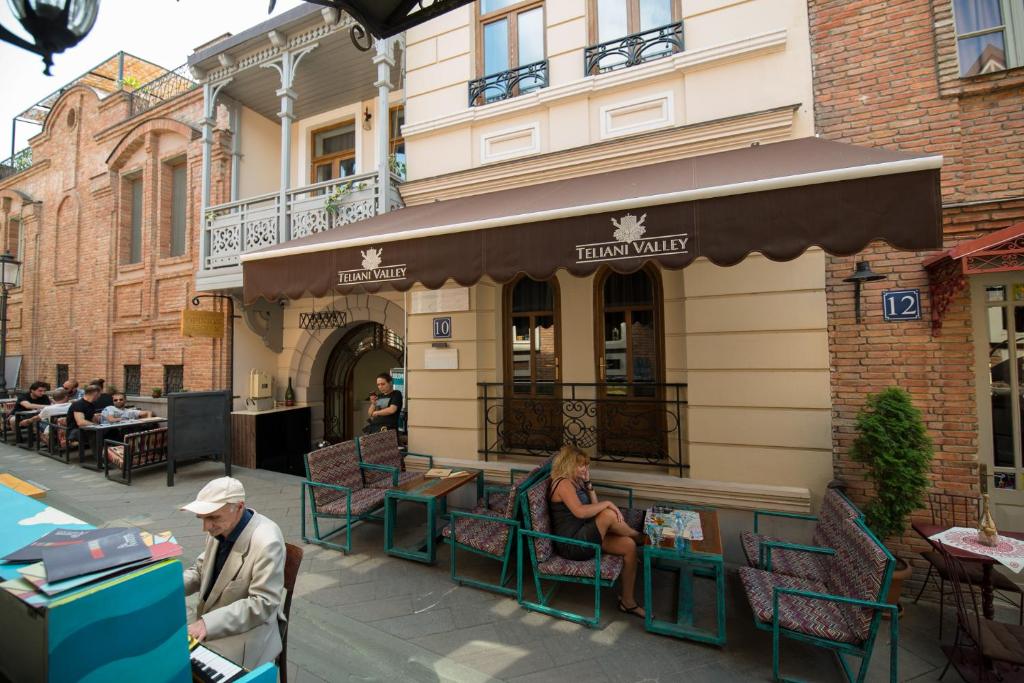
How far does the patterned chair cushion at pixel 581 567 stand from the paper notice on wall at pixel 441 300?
354 centimetres

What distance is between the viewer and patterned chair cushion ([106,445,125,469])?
304 inches

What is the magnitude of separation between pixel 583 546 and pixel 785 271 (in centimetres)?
350

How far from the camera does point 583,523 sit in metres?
4.01

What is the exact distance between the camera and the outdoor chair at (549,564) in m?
3.71

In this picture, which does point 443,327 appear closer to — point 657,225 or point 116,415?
point 657,225

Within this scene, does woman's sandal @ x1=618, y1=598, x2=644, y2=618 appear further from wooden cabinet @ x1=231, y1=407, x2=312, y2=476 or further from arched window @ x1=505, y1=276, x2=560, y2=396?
wooden cabinet @ x1=231, y1=407, x2=312, y2=476

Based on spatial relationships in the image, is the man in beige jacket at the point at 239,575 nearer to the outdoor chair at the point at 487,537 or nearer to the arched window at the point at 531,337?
the outdoor chair at the point at 487,537

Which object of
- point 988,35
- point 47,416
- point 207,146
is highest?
point 207,146

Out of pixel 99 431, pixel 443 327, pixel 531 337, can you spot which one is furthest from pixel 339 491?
pixel 99 431

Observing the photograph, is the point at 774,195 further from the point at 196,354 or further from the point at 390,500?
the point at 196,354

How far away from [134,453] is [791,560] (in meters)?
9.53

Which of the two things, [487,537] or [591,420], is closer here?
[487,537]

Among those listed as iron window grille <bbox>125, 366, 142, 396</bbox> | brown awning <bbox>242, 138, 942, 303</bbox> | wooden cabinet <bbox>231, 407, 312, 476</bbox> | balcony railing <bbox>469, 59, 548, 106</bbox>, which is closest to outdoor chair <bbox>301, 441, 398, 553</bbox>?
brown awning <bbox>242, 138, 942, 303</bbox>

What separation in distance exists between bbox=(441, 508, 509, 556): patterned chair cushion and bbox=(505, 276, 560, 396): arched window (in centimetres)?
209
